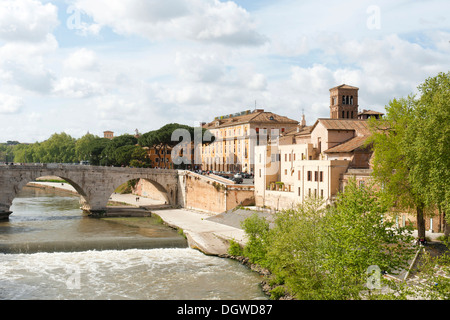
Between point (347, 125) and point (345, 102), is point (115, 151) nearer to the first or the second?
point (345, 102)

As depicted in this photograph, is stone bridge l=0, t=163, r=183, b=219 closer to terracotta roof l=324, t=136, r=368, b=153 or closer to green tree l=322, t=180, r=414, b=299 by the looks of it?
terracotta roof l=324, t=136, r=368, b=153

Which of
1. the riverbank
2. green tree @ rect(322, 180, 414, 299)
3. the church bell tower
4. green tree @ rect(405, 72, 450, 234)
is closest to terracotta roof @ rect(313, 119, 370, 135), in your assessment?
the riverbank

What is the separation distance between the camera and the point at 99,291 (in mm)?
22703

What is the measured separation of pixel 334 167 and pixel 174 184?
83.9ft

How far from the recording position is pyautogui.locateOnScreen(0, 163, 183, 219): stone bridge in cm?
4534

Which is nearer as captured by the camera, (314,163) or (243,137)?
(314,163)

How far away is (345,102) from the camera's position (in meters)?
65.2

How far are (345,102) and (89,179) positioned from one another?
36.5 m

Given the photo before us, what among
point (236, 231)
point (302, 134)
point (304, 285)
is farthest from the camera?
point (302, 134)

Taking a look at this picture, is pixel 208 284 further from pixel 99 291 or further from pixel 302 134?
pixel 302 134

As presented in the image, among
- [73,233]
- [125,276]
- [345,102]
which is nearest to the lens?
[125,276]

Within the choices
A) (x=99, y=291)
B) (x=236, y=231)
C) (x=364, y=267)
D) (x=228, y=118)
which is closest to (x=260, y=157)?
(x=236, y=231)

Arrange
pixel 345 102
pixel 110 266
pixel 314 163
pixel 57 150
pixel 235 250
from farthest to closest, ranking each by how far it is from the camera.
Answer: pixel 57 150 < pixel 345 102 < pixel 314 163 < pixel 235 250 < pixel 110 266

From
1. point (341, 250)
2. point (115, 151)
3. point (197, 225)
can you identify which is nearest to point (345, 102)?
point (197, 225)
